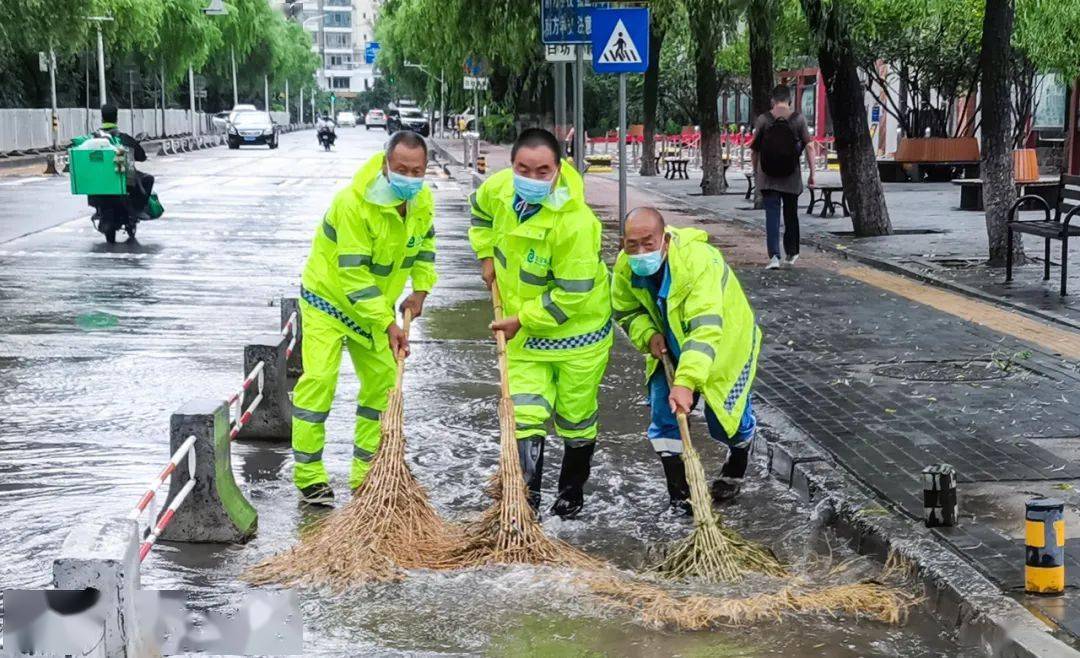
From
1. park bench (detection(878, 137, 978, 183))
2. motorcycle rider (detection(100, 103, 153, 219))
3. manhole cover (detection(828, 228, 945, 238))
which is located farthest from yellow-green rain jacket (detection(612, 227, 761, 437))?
park bench (detection(878, 137, 978, 183))

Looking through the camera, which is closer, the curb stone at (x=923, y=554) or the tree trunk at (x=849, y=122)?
the curb stone at (x=923, y=554)

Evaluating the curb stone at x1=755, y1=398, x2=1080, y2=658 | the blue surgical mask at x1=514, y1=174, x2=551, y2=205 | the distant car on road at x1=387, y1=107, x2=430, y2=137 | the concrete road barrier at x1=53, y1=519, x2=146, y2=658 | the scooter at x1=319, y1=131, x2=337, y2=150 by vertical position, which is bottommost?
the curb stone at x1=755, y1=398, x2=1080, y2=658

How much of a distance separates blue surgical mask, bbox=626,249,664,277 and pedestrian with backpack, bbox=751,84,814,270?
28.6 ft

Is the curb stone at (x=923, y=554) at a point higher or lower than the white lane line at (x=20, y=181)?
lower

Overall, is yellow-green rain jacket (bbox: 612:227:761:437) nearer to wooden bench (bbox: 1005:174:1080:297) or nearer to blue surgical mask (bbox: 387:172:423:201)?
blue surgical mask (bbox: 387:172:423:201)

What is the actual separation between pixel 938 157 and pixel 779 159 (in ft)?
59.4

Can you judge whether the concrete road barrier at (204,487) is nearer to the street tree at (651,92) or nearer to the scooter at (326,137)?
the street tree at (651,92)

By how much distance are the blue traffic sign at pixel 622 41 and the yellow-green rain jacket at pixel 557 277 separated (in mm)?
6944

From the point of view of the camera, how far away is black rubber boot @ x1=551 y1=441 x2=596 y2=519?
6.57 metres

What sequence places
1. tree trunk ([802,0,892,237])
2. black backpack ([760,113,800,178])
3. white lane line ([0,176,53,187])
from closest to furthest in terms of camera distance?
black backpack ([760,113,800,178]) → tree trunk ([802,0,892,237]) → white lane line ([0,176,53,187])

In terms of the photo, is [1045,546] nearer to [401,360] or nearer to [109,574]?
[401,360]

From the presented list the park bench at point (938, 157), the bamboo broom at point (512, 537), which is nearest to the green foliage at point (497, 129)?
the park bench at point (938, 157)

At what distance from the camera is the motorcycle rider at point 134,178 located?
721 inches

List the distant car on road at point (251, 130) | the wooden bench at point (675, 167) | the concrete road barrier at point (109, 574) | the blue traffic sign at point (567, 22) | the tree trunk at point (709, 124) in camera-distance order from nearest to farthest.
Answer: the concrete road barrier at point (109, 574)
the blue traffic sign at point (567, 22)
the tree trunk at point (709, 124)
the wooden bench at point (675, 167)
the distant car on road at point (251, 130)
